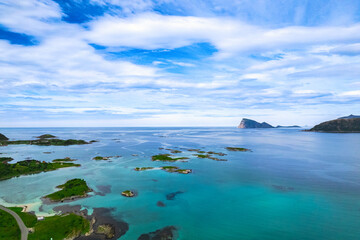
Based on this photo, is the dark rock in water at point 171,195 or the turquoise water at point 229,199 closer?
the turquoise water at point 229,199

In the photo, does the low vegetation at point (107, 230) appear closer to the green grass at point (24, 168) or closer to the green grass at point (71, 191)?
the green grass at point (71, 191)

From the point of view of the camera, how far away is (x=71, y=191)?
5300cm

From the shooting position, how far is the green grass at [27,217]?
1447 inches

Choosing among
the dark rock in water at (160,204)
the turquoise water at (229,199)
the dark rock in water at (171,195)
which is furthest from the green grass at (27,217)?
the dark rock in water at (171,195)

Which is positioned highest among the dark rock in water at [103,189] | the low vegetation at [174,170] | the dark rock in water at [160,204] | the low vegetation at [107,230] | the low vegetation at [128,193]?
the low vegetation at [174,170]

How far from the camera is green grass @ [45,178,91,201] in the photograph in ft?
166

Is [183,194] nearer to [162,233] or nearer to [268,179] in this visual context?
[162,233]

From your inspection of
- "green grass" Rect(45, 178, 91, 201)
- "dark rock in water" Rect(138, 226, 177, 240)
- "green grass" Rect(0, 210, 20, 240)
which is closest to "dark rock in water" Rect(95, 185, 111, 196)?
"green grass" Rect(45, 178, 91, 201)

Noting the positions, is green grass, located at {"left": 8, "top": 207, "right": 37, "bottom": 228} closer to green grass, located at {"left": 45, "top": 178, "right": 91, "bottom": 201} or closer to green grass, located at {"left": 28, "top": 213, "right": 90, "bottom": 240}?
green grass, located at {"left": 28, "top": 213, "right": 90, "bottom": 240}

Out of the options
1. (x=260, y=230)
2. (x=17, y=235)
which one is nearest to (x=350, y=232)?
(x=260, y=230)

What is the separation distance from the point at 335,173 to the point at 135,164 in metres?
77.6

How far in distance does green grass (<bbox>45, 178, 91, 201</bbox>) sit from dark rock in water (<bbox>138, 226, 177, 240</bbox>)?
25950 mm

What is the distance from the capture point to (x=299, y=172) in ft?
255

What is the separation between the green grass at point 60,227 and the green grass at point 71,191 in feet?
40.8
